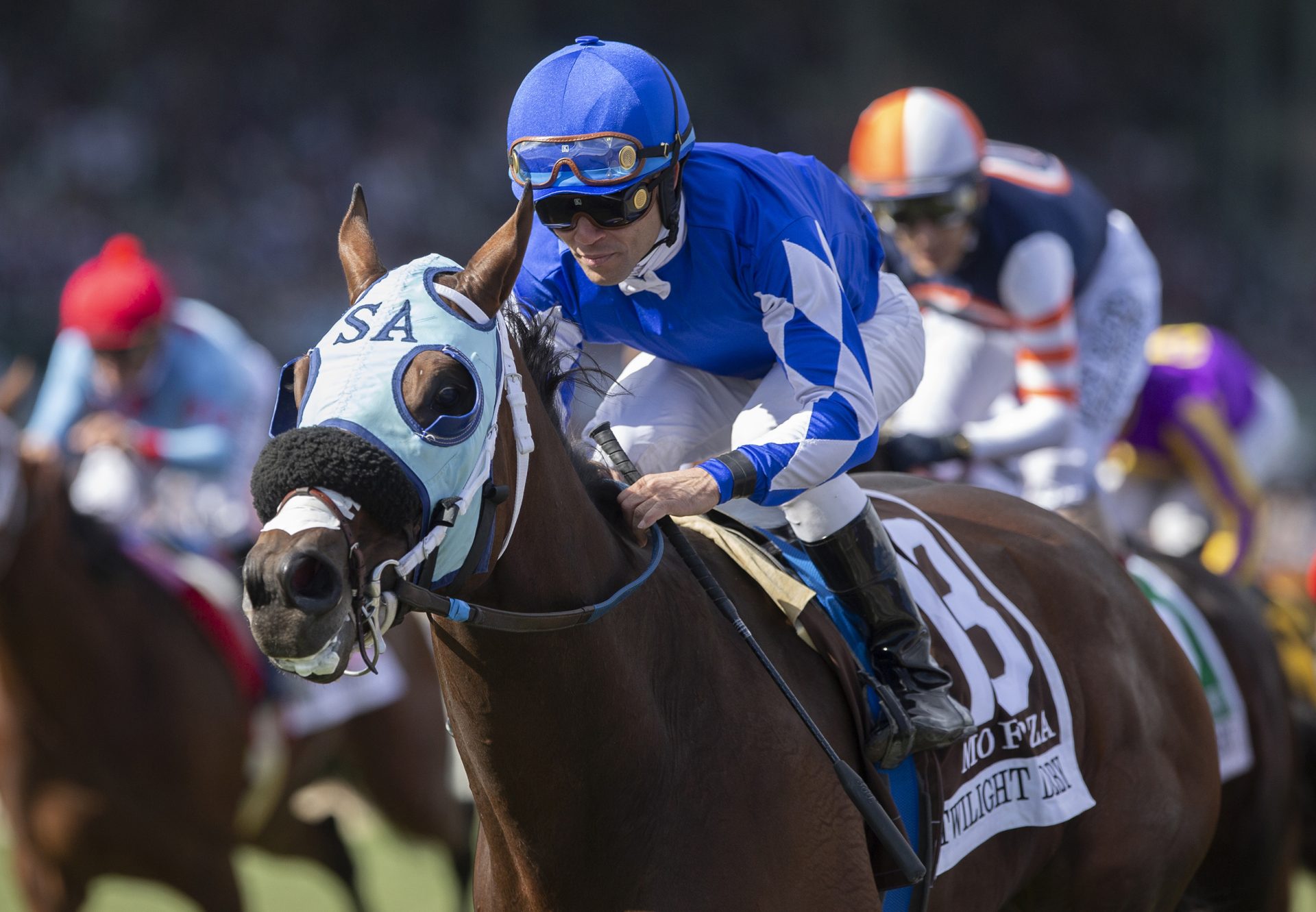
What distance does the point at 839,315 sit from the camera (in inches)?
106

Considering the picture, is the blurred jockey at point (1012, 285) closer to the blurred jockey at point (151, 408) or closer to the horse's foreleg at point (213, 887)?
the horse's foreleg at point (213, 887)

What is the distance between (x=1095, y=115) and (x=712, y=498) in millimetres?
18934

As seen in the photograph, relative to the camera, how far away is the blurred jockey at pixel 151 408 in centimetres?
626

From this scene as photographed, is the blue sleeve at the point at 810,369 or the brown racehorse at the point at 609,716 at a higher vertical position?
the blue sleeve at the point at 810,369

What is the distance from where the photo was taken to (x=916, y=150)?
4766 millimetres

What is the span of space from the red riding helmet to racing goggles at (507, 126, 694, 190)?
13.5 feet

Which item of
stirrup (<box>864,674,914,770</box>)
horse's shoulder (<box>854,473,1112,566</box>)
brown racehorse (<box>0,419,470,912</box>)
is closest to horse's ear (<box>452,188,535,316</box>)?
stirrup (<box>864,674,914,770</box>)

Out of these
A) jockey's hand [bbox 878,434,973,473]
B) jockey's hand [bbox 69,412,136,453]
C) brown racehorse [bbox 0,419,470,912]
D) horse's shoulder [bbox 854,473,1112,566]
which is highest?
horse's shoulder [bbox 854,473,1112,566]

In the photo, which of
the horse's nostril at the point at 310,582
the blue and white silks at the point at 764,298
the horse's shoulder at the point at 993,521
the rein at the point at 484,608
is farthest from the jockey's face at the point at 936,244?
the horse's nostril at the point at 310,582

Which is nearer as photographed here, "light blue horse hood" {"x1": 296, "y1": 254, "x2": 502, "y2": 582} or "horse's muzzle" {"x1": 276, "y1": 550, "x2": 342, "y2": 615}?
"horse's muzzle" {"x1": 276, "y1": 550, "x2": 342, "y2": 615}

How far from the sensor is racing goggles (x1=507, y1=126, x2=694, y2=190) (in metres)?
2.52

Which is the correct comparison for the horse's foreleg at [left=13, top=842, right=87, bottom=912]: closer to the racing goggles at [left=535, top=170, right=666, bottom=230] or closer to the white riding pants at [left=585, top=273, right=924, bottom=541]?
the white riding pants at [left=585, top=273, right=924, bottom=541]

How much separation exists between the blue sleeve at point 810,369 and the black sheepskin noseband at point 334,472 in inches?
25.9

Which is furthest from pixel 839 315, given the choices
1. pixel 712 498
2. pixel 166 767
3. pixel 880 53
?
pixel 880 53
